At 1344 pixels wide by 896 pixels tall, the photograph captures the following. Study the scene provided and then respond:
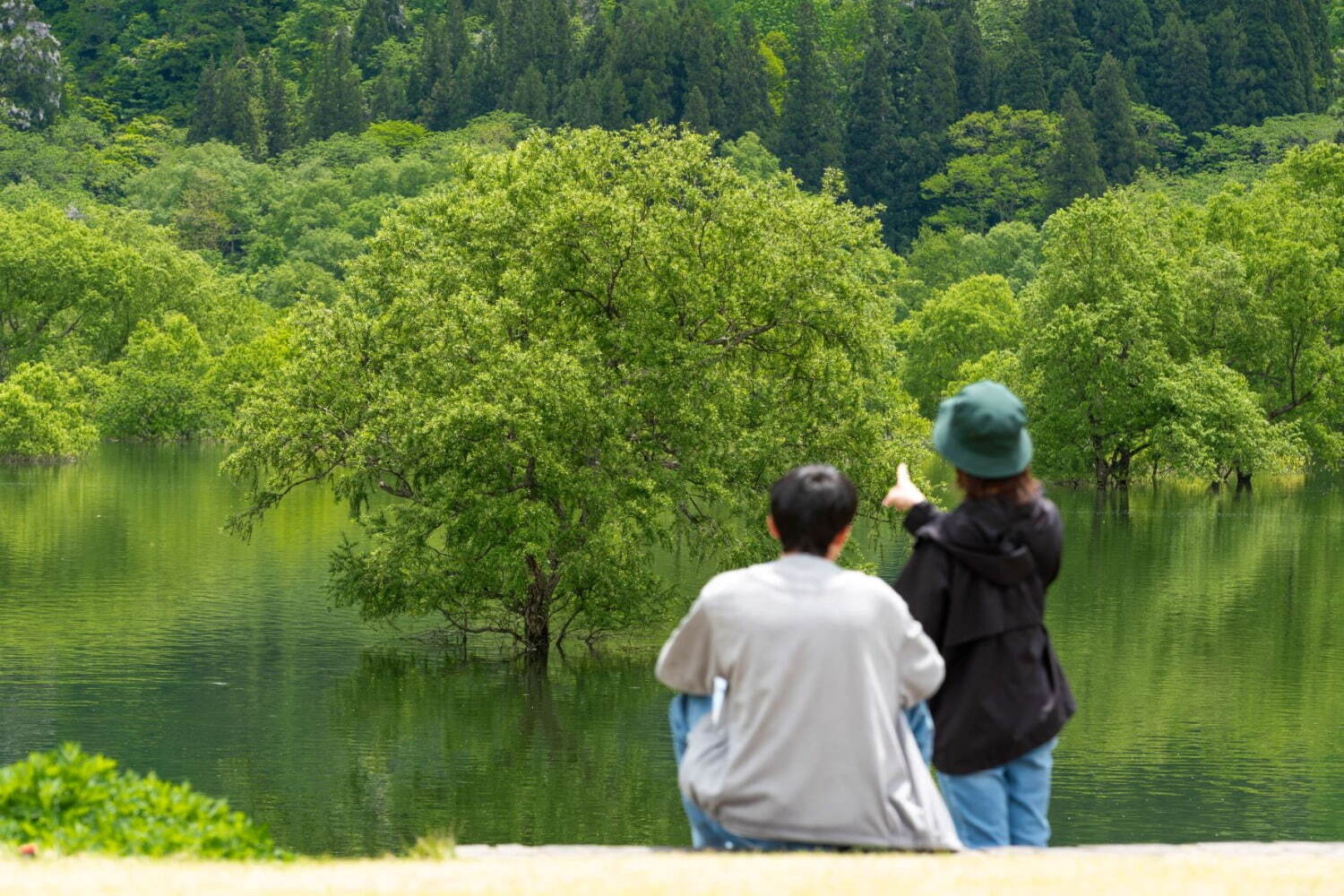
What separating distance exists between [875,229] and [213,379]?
2621 inches

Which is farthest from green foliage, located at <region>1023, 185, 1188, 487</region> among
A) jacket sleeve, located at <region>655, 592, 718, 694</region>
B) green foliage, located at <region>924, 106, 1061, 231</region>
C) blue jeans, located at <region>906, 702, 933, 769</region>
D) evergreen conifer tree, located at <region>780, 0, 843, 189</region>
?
evergreen conifer tree, located at <region>780, 0, 843, 189</region>

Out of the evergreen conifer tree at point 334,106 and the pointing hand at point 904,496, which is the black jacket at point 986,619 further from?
the evergreen conifer tree at point 334,106

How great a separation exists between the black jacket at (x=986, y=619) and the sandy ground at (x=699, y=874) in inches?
18.9

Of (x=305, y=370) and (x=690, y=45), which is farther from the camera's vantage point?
(x=690, y=45)

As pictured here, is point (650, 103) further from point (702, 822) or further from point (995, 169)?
point (702, 822)

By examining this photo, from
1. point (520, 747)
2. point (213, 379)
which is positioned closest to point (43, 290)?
point (213, 379)

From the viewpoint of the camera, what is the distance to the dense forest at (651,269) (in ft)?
96.6

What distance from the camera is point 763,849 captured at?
7531mm

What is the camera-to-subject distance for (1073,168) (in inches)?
6181

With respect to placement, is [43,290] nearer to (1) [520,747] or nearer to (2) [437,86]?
(1) [520,747]

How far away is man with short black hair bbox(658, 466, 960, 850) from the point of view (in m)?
7.12

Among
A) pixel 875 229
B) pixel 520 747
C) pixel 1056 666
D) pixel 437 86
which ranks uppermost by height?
pixel 437 86

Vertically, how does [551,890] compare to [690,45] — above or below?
below

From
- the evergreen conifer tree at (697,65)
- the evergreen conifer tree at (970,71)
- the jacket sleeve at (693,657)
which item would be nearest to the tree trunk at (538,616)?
the jacket sleeve at (693,657)
